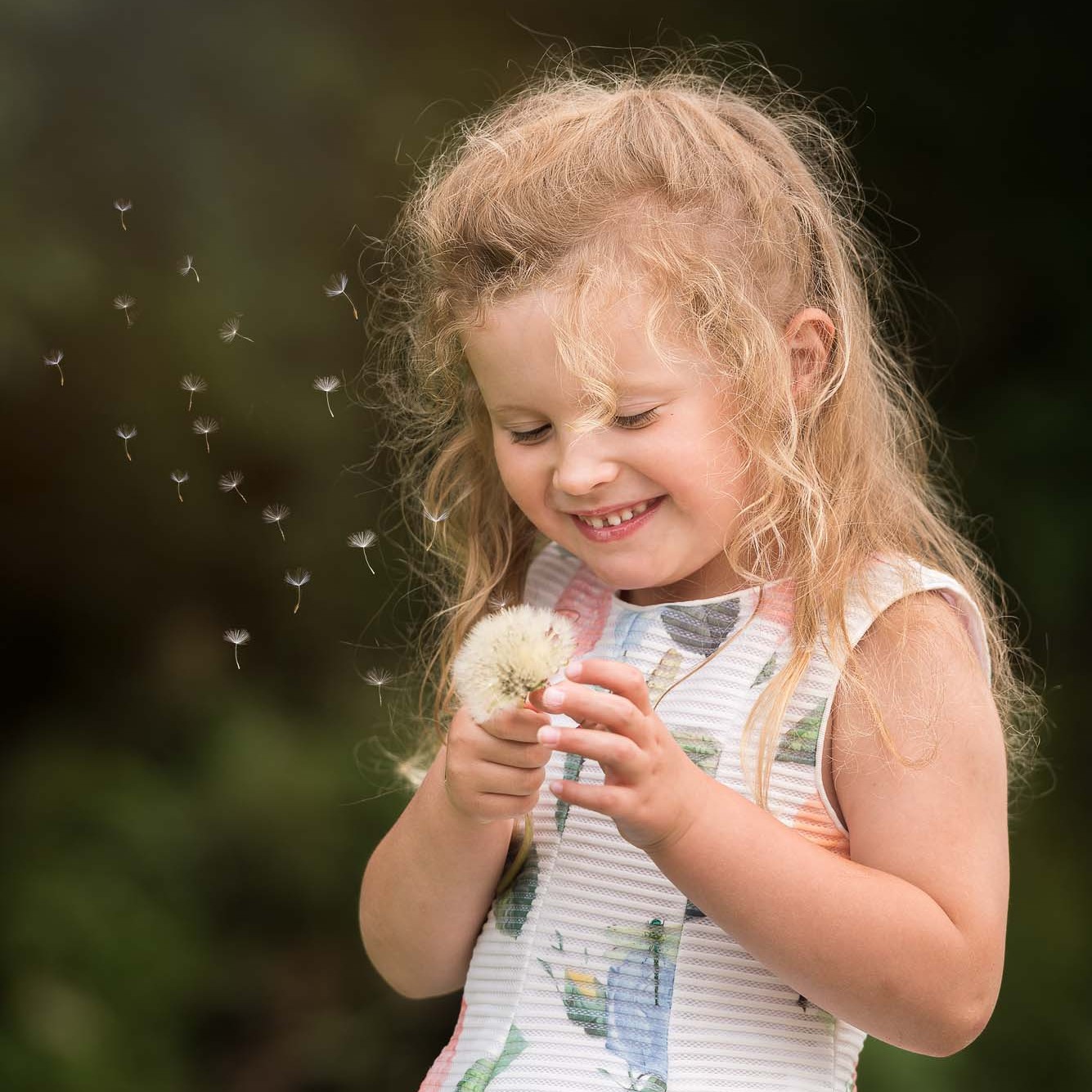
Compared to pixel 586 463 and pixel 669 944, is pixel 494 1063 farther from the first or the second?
pixel 586 463

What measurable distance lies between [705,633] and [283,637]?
1094 mm

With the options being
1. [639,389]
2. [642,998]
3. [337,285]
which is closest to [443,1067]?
[642,998]

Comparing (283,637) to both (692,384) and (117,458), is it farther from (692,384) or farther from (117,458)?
(692,384)

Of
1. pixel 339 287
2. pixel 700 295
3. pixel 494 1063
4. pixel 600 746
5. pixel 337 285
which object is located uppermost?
pixel 337 285

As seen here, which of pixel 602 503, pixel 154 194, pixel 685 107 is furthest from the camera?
pixel 154 194

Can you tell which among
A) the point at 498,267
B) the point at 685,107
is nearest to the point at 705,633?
the point at 498,267

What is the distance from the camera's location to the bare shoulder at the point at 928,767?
1007 millimetres

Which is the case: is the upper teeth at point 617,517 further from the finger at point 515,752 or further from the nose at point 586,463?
the finger at point 515,752

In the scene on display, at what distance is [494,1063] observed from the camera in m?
1.07

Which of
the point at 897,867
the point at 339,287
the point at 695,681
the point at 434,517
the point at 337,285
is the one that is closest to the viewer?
the point at 897,867

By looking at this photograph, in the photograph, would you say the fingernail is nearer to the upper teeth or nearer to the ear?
the upper teeth

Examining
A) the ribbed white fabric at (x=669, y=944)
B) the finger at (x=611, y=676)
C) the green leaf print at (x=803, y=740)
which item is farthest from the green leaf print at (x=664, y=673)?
the finger at (x=611, y=676)

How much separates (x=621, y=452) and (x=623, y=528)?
2.7 inches

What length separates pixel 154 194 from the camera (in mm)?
2004
